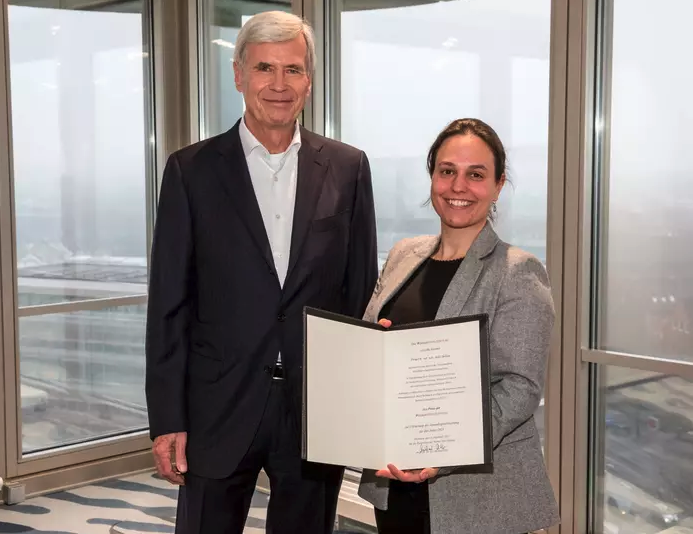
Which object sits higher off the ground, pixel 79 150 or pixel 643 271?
pixel 79 150

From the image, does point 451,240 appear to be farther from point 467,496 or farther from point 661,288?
point 661,288

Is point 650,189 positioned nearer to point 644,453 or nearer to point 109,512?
point 644,453

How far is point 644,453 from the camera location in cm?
271

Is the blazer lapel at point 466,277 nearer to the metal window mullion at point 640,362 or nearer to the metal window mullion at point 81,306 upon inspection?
the metal window mullion at point 640,362

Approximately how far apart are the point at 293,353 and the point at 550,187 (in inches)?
52.5

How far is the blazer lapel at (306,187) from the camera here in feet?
5.96

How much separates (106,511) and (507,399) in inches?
105

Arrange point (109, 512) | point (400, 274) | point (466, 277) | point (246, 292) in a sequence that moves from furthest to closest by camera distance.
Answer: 1. point (109, 512)
2. point (246, 292)
3. point (400, 274)
4. point (466, 277)

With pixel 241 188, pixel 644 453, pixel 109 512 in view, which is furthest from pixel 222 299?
pixel 109 512

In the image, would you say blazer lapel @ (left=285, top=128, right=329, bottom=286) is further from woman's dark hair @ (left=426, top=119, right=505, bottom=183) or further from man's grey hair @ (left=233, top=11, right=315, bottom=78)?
woman's dark hair @ (left=426, top=119, right=505, bottom=183)

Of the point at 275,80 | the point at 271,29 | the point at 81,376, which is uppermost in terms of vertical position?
the point at 271,29

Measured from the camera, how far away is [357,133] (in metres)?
3.57

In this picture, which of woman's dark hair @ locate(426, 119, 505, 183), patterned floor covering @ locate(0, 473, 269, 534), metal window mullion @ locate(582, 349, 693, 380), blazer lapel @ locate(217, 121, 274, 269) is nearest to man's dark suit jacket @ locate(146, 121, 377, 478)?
blazer lapel @ locate(217, 121, 274, 269)

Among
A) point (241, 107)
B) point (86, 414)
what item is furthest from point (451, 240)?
point (86, 414)
